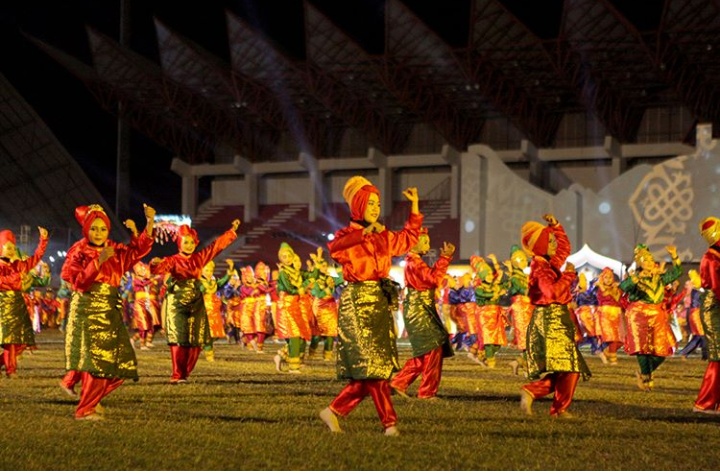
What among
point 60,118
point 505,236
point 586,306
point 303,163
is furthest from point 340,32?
point 586,306

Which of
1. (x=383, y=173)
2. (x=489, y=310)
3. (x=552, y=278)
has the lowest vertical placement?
(x=489, y=310)

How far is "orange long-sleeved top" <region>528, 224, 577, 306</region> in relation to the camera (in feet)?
36.4

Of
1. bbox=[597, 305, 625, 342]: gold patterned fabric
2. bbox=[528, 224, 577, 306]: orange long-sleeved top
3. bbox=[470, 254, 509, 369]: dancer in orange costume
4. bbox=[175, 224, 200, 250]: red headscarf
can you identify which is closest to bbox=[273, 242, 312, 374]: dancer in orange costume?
bbox=[175, 224, 200, 250]: red headscarf

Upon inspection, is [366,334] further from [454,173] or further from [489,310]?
[454,173]

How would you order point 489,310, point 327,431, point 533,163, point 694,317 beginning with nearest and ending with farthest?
point 327,431 < point 489,310 < point 694,317 < point 533,163

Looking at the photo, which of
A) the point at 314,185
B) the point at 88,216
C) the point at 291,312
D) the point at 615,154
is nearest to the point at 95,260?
the point at 88,216

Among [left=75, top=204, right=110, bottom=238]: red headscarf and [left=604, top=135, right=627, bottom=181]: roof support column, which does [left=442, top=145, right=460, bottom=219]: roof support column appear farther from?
[left=75, top=204, right=110, bottom=238]: red headscarf

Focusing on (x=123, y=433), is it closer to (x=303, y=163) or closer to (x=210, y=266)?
(x=210, y=266)

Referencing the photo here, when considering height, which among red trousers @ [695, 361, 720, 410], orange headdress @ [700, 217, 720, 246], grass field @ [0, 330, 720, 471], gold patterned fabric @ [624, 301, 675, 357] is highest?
orange headdress @ [700, 217, 720, 246]

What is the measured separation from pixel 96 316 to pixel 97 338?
0.62 ft

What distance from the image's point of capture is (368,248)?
9.24 meters

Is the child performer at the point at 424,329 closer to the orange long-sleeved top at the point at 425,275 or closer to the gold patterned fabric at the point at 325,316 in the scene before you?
the orange long-sleeved top at the point at 425,275

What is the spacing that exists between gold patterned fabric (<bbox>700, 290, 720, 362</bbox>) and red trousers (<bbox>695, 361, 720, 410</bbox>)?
122 millimetres

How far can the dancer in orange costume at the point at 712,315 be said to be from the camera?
11.5 m
